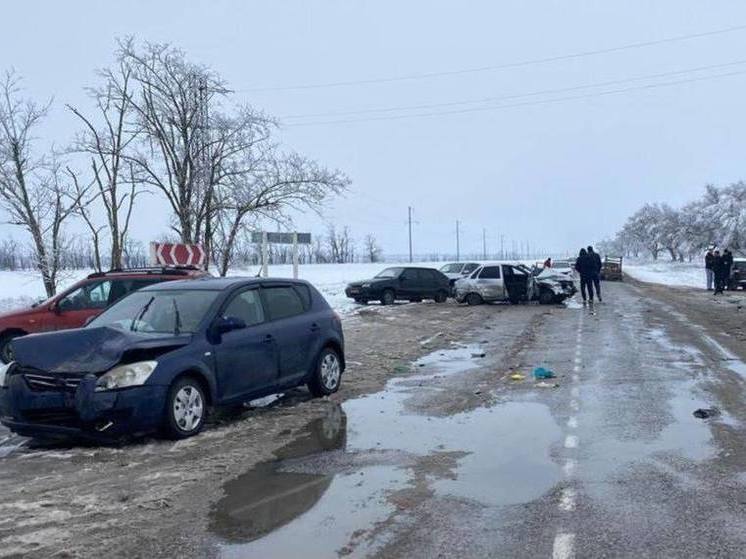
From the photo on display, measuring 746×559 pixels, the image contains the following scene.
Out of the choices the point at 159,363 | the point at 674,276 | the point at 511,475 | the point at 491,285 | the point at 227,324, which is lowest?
the point at 674,276

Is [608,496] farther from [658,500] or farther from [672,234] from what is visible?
[672,234]

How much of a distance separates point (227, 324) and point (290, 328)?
54.8 inches

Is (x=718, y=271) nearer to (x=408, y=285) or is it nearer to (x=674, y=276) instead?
(x=408, y=285)

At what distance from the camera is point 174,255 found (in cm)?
1970

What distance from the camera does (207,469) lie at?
638 centimetres

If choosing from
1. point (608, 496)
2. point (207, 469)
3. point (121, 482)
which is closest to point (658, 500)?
point (608, 496)

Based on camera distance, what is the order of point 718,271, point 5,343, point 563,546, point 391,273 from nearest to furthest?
point 563,546 < point 5,343 < point 391,273 < point 718,271

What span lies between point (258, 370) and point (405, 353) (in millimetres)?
6012

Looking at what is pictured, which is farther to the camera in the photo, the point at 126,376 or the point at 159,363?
the point at 159,363

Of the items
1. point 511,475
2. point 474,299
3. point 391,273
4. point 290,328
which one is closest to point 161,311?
point 290,328

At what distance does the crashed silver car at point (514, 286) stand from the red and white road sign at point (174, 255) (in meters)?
11.2

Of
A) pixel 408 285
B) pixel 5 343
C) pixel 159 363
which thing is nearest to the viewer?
pixel 159 363

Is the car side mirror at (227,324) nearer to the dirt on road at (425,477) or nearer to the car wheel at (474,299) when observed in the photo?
the dirt on road at (425,477)

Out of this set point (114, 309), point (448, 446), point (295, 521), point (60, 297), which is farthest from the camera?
point (60, 297)
